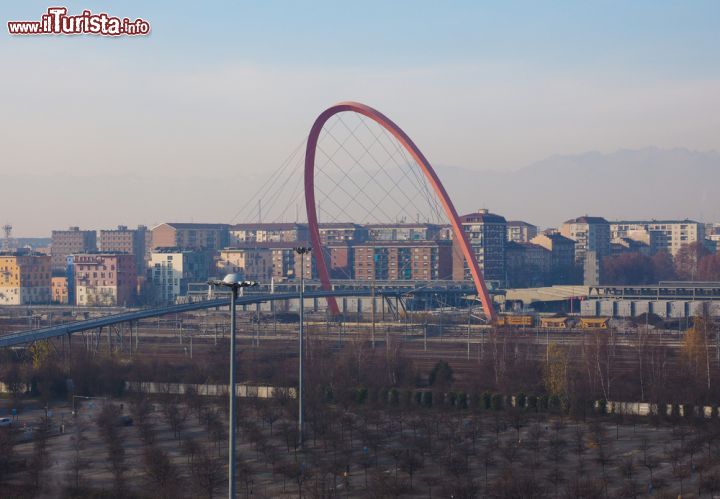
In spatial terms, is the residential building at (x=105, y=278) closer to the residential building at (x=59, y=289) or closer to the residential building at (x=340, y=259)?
the residential building at (x=59, y=289)

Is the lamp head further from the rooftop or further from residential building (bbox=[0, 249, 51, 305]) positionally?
the rooftop

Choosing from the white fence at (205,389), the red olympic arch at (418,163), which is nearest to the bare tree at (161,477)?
the white fence at (205,389)

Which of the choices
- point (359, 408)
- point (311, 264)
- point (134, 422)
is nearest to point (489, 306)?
point (359, 408)

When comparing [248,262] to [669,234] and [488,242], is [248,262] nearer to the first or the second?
[488,242]

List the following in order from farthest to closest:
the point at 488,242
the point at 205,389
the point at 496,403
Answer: the point at 488,242 < the point at 205,389 < the point at 496,403

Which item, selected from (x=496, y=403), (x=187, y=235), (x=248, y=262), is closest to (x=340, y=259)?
(x=248, y=262)

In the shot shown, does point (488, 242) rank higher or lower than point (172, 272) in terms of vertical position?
higher
